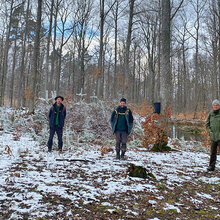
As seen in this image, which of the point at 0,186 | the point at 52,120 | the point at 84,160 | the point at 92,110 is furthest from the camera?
the point at 92,110

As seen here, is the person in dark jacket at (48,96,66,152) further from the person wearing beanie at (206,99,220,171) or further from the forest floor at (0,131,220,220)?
the person wearing beanie at (206,99,220,171)

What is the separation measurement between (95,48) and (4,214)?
24754mm

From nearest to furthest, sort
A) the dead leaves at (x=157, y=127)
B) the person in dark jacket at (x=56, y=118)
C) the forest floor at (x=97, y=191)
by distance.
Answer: the forest floor at (x=97, y=191) → the person in dark jacket at (x=56, y=118) → the dead leaves at (x=157, y=127)

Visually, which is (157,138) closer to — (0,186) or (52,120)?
(52,120)

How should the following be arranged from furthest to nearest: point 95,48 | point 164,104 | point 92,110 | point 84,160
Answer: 1. point 95,48
2. point 92,110
3. point 164,104
4. point 84,160

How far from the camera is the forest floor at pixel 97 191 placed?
2.50 meters

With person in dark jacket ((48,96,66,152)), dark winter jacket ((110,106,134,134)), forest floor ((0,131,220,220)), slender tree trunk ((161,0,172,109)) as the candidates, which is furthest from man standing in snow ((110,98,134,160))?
slender tree trunk ((161,0,172,109))

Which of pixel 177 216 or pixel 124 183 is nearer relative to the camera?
pixel 177 216

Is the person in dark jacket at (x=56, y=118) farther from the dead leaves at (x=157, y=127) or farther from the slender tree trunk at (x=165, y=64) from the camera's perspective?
the slender tree trunk at (x=165, y=64)

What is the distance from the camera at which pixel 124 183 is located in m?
3.68

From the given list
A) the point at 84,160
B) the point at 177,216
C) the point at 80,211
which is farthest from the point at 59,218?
the point at 84,160

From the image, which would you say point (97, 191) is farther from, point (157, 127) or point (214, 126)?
point (157, 127)

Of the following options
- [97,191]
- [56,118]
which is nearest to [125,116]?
Result: [56,118]

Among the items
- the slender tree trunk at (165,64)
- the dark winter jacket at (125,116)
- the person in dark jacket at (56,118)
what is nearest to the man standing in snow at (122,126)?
the dark winter jacket at (125,116)
